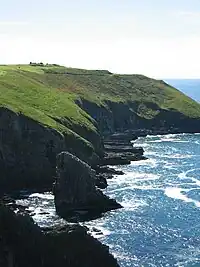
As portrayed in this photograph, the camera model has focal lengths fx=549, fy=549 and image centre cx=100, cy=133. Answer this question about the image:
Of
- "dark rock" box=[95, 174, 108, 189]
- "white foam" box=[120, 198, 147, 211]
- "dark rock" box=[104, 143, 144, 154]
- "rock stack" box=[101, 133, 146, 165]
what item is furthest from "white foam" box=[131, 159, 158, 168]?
"white foam" box=[120, 198, 147, 211]

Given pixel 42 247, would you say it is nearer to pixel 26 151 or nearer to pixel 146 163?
pixel 26 151

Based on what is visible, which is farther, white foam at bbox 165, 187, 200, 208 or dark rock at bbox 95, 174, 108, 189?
dark rock at bbox 95, 174, 108, 189

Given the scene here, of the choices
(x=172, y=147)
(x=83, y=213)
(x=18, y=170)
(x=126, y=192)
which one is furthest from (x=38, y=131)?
(x=172, y=147)

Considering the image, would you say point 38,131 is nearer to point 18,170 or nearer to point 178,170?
point 18,170

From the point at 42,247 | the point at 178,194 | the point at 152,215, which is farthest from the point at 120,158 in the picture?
the point at 42,247

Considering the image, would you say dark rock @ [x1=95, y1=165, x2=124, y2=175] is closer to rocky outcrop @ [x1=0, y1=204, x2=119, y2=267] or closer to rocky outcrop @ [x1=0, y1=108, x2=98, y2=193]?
rocky outcrop @ [x1=0, y1=108, x2=98, y2=193]

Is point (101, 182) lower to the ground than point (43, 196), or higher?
higher
